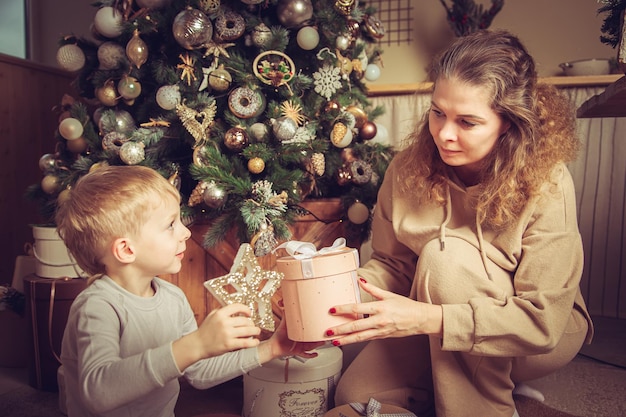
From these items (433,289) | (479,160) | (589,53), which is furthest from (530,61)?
(589,53)

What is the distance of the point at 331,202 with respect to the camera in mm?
1854

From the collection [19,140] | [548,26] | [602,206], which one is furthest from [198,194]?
[548,26]

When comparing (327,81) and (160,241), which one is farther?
(327,81)

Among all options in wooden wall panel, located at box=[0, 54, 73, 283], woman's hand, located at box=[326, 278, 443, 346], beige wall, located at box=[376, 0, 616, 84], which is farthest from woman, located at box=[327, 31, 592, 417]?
wooden wall panel, located at box=[0, 54, 73, 283]

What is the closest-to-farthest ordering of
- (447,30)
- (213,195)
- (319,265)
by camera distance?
(319,265) < (213,195) < (447,30)

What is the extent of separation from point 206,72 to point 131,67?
0.31 m

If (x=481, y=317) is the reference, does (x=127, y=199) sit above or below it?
above

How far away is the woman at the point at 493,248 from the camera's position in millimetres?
1198

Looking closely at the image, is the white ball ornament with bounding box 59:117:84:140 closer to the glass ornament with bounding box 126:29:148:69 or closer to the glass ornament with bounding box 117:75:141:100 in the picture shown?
the glass ornament with bounding box 117:75:141:100

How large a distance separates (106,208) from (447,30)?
8.15 ft

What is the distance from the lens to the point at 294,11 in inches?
70.1

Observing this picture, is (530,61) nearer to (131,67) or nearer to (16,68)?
(131,67)

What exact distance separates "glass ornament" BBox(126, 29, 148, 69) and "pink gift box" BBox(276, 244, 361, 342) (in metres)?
1.04

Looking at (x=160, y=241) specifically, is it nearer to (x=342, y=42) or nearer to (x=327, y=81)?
(x=327, y=81)
